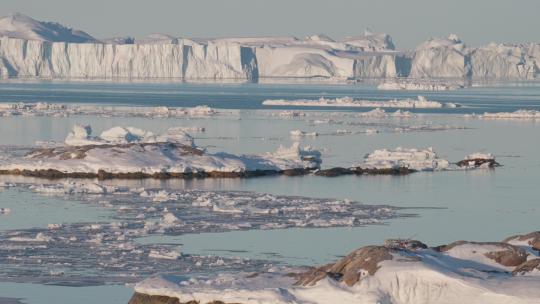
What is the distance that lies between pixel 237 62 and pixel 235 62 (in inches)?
6.4

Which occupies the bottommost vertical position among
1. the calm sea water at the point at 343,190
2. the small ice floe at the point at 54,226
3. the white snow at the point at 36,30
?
the calm sea water at the point at 343,190

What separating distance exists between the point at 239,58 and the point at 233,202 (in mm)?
87154

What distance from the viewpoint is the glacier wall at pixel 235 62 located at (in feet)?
335

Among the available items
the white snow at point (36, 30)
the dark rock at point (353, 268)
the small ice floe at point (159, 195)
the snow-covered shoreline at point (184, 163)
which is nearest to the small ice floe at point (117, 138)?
the snow-covered shoreline at point (184, 163)

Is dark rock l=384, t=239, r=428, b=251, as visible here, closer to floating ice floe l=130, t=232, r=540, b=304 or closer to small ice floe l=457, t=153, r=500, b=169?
floating ice floe l=130, t=232, r=540, b=304

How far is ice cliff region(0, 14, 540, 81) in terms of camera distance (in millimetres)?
102188

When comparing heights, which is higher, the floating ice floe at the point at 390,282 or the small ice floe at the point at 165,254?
the floating ice floe at the point at 390,282

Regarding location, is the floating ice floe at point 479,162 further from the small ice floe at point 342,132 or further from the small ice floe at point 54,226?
the small ice floe at point 54,226

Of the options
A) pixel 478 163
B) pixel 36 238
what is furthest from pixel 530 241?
pixel 478 163

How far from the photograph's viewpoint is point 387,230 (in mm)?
14883

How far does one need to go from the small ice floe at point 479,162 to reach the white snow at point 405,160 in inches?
13.8

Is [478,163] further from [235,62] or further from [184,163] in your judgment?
[235,62]

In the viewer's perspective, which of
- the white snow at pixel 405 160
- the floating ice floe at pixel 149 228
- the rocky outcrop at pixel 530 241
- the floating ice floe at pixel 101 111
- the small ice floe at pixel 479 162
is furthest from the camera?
the floating ice floe at pixel 101 111

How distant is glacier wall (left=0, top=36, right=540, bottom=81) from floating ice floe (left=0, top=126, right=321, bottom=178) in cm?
7744
